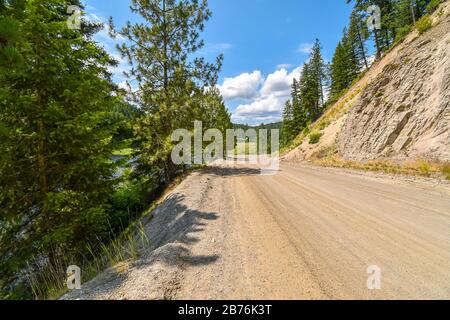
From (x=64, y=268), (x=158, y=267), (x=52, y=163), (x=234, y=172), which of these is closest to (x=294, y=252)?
(x=158, y=267)

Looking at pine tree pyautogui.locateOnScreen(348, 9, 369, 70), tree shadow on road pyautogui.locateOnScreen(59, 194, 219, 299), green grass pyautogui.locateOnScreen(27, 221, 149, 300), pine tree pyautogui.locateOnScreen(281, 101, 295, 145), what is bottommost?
green grass pyautogui.locateOnScreen(27, 221, 149, 300)

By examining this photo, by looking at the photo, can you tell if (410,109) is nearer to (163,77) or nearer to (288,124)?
(163,77)

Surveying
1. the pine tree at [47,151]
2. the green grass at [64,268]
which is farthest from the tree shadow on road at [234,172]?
the green grass at [64,268]

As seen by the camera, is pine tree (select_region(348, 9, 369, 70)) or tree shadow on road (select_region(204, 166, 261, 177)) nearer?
tree shadow on road (select_region(204, 166, 261, 177))

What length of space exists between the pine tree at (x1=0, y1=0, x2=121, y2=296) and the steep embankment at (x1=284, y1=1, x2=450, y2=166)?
14495mm

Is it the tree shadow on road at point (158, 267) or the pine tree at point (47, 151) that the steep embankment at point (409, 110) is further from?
the pine tree at point (47, 151)

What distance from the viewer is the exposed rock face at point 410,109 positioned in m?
11.1

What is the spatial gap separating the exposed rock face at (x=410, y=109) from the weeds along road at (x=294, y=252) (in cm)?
589

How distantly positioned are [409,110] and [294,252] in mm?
14325

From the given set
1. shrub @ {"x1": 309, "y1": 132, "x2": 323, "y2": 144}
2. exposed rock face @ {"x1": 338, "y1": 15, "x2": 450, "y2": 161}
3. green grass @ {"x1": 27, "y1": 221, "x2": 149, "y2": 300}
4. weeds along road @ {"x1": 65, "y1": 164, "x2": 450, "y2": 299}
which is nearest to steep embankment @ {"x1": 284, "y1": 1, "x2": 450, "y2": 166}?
exposed rock face @ {"x1": 338, "y1": 15, "x2": 450, "y2": 161}

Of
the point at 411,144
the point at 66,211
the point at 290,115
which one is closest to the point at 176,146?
the point at 66,211

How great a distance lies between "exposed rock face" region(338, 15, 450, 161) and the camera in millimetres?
11141

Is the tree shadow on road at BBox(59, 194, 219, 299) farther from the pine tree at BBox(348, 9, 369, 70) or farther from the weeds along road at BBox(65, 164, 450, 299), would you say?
the pine tree at BBox(348, 9, 369, 70)
